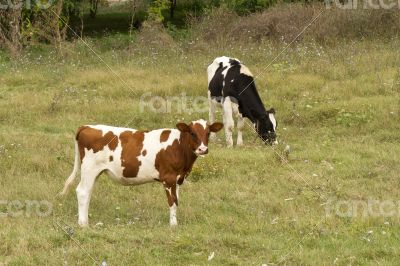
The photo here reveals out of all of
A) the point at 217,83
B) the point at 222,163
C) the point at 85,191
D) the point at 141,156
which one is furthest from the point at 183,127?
the point at 217,83

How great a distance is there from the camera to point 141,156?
10344 millimetres

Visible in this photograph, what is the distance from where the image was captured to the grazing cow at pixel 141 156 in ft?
33.6

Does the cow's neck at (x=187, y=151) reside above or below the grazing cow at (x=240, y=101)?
above

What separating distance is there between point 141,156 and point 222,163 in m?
3.38

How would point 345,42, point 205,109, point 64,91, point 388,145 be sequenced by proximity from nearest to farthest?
point 388,145
point 205,109
point 64,91
point 345,42

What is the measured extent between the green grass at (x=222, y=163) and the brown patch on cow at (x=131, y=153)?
766 mm

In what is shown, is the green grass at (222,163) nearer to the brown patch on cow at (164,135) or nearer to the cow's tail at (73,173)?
the cow's tail at (73,173)

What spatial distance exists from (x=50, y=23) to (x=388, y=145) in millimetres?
15931

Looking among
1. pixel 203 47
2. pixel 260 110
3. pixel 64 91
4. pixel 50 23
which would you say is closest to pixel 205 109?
pixel 260 110

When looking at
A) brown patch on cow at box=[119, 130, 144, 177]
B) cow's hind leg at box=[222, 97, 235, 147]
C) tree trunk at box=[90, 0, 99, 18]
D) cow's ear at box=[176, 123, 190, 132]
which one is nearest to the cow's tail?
brown patch on cow at box=[119, 130, 144, 177]

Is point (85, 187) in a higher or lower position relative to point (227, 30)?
higher

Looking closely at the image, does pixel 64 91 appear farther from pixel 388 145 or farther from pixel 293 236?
pixel 293 236

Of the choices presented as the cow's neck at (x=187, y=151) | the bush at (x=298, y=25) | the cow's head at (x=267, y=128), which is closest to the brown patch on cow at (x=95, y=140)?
the cow's neck at (x=187, y=151)

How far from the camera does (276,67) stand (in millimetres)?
20469
